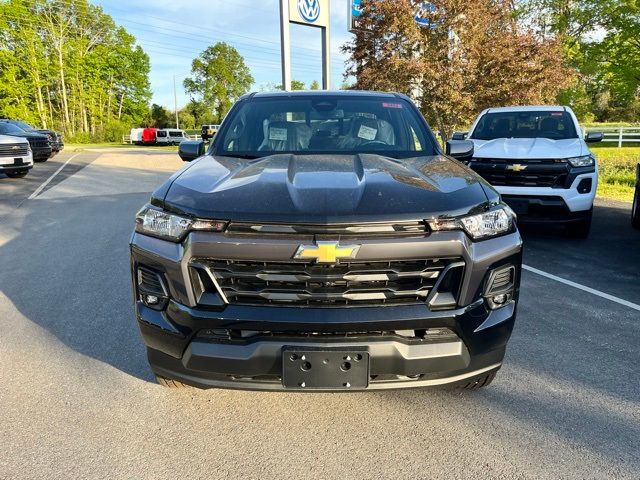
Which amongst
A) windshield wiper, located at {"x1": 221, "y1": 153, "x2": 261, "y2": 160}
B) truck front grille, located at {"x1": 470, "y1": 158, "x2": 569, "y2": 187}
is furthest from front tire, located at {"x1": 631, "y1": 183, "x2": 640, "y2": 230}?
windshield wiper, located at {"x1": 221, "y1": 153, "x2": 261, "y2": 160}

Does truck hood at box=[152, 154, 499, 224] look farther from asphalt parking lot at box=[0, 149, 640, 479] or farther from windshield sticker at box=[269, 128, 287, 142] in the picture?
asphalt parking lot at box=[0, 149, 640, 479]

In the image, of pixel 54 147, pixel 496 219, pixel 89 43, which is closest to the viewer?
pixel 496 219

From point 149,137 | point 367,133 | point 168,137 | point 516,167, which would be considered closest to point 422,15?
point 516,167

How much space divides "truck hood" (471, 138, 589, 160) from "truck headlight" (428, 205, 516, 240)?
4664 millimetres

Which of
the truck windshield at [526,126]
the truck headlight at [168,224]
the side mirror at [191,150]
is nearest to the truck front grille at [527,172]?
the truck windshield at [526,126]

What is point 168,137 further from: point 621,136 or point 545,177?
point 545,177

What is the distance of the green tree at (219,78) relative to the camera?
73375mm

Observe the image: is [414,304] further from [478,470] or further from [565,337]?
[565,337]

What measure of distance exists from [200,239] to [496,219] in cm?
144

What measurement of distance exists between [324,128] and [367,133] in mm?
329

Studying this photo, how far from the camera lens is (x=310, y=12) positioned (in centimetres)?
1845

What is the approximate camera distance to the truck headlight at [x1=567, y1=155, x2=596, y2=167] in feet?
21.7

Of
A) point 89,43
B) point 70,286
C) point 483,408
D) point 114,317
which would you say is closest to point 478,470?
point 483,408

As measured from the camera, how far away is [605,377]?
3191mm
